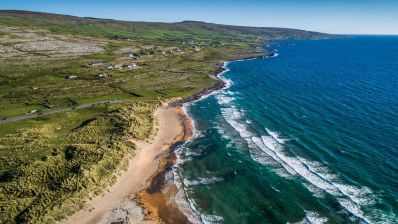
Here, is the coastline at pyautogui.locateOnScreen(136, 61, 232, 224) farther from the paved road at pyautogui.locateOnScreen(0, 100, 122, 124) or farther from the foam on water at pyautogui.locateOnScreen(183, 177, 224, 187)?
the paved road at pyautogui.locateOnScreen(0, 100, 122, 124)

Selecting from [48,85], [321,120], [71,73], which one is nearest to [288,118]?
[321,120]

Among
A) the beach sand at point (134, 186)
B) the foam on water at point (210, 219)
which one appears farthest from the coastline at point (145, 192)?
the foam on water at point (210, 219)

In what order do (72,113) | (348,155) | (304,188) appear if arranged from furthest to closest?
(72,113)
(348,155)
(304,188)

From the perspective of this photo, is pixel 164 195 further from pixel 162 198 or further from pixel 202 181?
pixel 202 181

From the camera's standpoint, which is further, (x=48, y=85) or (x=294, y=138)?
(x=48, y=85)

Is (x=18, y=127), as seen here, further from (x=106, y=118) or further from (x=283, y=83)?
(x=283, y=83)
